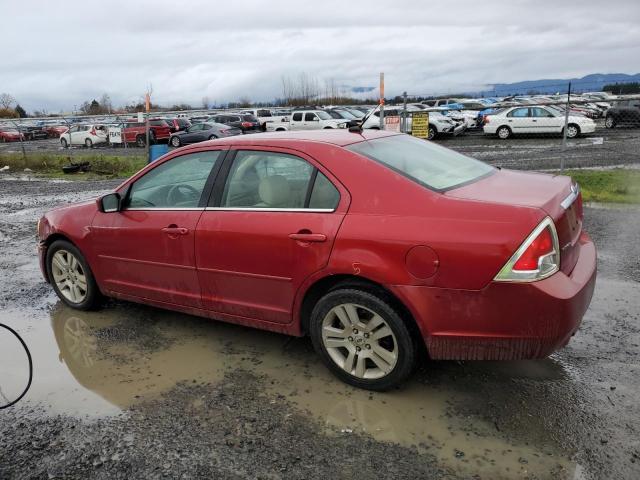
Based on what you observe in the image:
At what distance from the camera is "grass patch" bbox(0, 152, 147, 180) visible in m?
17.0

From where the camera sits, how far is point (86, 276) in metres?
4.86

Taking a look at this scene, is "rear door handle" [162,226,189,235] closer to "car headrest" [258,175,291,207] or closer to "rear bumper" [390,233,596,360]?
"car headrest" [258,175,291,207]

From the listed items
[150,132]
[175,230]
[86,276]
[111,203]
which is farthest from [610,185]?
[150,132]

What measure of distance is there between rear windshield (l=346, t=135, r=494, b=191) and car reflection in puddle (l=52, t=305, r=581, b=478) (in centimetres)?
132

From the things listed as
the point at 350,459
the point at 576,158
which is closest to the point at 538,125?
the point at 576,158

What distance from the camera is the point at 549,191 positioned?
11.0 feet

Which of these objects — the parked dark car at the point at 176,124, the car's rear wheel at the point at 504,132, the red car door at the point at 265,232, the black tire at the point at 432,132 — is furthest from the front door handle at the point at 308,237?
the parked dark car at the point at 176,124

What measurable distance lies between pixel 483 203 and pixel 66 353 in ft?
11.0

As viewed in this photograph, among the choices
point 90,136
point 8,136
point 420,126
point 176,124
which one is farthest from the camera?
point 8,136

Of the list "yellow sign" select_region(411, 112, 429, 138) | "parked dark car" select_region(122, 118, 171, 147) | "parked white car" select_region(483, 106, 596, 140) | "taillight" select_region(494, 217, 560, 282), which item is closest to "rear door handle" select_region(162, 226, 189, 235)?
"taillight" select_region(494, 217, 560, 282)

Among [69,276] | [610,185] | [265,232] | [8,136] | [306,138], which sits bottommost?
[8,136]

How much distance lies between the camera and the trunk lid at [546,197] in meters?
3.06

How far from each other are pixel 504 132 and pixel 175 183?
71.4 feet

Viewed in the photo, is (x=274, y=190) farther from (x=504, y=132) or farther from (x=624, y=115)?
(x=624, y=115)
